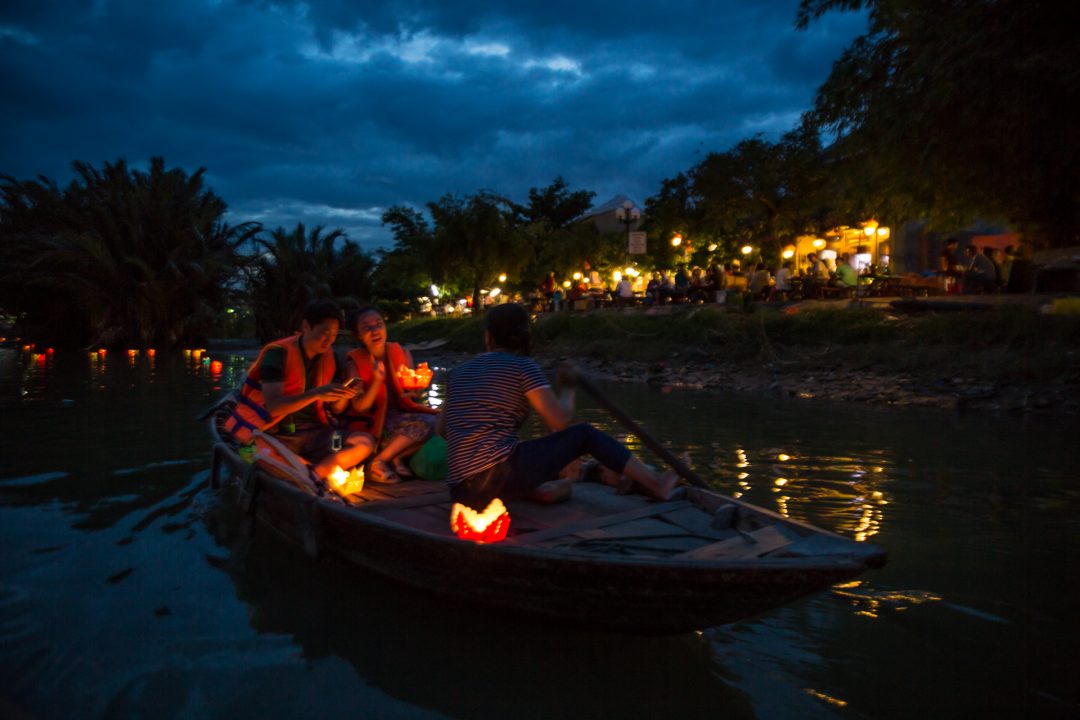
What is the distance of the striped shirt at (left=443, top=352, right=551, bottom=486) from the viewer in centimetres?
358

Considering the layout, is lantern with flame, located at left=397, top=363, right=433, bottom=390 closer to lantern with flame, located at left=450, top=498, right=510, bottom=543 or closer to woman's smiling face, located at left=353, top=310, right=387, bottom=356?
woman's smiling face, located at left=353, top=310, right=387, bottom=356

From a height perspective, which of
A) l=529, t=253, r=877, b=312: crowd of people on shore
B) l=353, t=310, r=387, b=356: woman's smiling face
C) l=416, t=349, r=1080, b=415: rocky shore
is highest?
l=529, t=253, r=877, b=312: crowd of people on shore

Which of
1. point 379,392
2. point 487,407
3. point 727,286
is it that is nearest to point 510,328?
point 487,407

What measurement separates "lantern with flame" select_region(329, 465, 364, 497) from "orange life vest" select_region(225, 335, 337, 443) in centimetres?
61

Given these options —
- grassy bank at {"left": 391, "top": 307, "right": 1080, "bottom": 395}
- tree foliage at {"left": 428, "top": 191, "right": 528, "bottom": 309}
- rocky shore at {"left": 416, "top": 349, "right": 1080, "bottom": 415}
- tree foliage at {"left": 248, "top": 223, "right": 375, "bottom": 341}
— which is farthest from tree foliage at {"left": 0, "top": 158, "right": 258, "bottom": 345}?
rocky shore at {"left": 416, "top": 349, "right": 1080, "bottom": 415}

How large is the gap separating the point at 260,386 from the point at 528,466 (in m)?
2.46

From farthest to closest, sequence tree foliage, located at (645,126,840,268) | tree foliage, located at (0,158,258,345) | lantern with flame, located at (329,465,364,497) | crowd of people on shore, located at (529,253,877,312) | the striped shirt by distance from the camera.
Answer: tree foliage, located at (0,158,258,345) < tree foliage, located at (645,126,840,268) < crowd of people on shore, located at (529,253,877,312) < lantern with flame, located at (329,465,364,497) < the striped shirt

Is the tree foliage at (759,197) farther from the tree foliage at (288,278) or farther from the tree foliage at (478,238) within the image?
the tree foliage at (288,278)

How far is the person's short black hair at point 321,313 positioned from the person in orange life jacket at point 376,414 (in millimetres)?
316

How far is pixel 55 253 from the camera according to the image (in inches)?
1133

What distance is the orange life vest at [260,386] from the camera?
4996 mm

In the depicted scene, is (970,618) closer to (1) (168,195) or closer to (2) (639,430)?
(2) (639,430)

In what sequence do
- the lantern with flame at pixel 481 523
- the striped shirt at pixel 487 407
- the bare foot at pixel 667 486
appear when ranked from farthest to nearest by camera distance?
the bare foot at pixel 667 486 < the striped shirt at pixel 487 407 < the lantern with flame at pixel 481 523

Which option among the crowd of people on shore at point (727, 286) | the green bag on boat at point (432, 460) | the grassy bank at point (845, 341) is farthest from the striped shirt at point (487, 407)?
the crowd of people on shore at point (727, 286)
